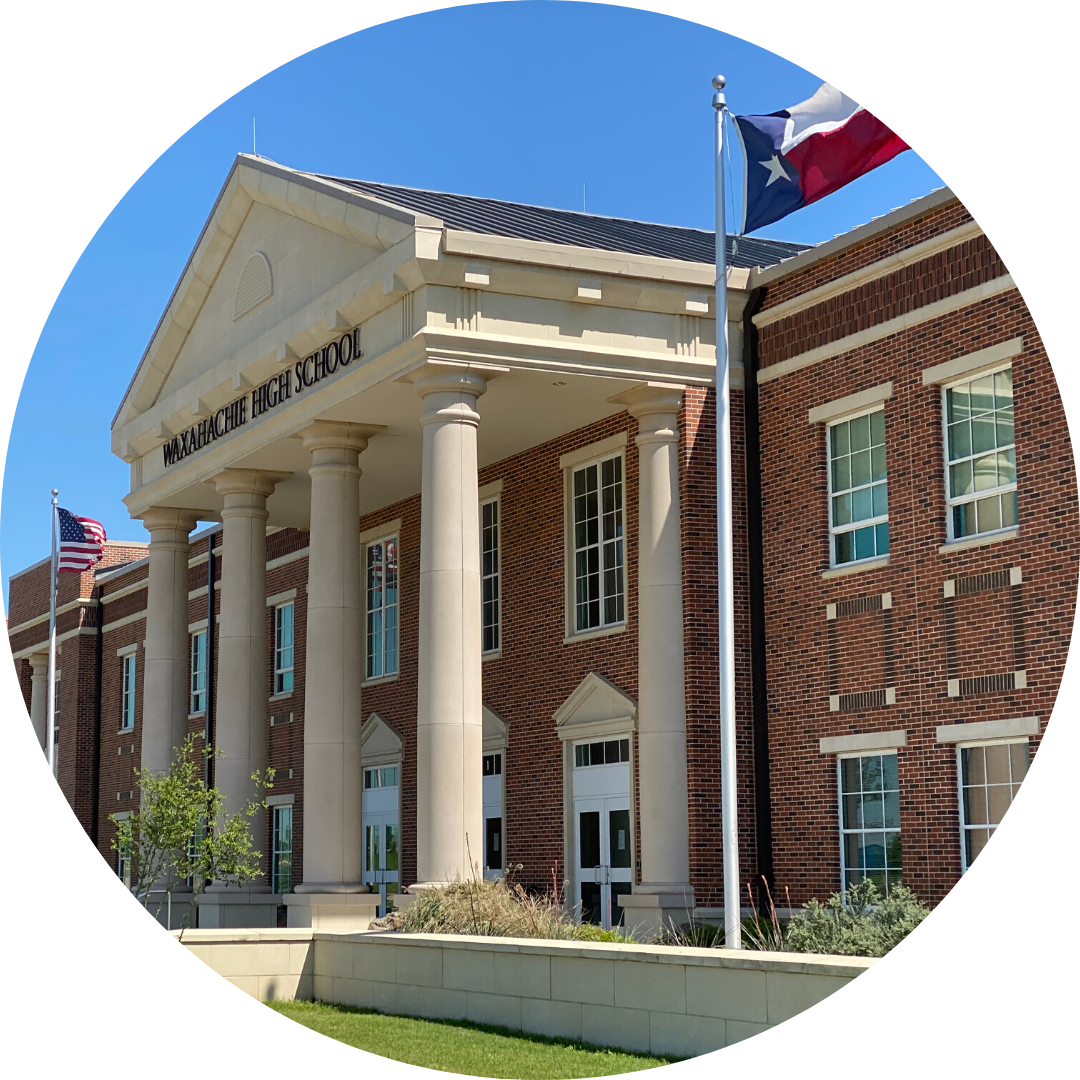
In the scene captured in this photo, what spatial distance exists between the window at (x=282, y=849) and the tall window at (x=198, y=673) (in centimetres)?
541

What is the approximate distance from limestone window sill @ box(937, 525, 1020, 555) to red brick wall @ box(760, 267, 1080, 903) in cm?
7

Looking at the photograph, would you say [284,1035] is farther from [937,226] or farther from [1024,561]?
[937,226]

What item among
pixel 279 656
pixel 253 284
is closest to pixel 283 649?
pixel 279 656

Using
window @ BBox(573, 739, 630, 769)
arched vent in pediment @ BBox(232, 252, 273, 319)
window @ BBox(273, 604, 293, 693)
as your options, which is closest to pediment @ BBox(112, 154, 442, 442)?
arched vent in pediment @ BBox(232, 252, 273, 319)

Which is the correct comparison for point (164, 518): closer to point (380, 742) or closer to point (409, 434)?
point (380, 742)

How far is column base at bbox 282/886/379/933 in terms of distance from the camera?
25.4 metres

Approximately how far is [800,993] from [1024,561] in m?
8.58

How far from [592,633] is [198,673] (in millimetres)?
19634

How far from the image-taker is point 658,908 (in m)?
24.6

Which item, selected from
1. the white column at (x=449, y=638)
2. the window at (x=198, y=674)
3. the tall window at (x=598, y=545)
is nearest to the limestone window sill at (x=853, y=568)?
the tall window at (x=598, y=545)

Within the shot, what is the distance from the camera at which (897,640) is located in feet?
76.7

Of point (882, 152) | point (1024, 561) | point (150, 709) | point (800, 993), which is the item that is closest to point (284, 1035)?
point (800, 993)

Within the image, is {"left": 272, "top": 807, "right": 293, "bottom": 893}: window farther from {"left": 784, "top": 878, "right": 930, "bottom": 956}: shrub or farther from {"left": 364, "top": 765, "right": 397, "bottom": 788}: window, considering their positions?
{"left": 784, "top": 878, "right": 930, "bottom": 956}: shrub

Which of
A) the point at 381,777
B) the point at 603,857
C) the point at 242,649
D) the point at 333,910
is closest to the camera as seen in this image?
the point at 333,910
